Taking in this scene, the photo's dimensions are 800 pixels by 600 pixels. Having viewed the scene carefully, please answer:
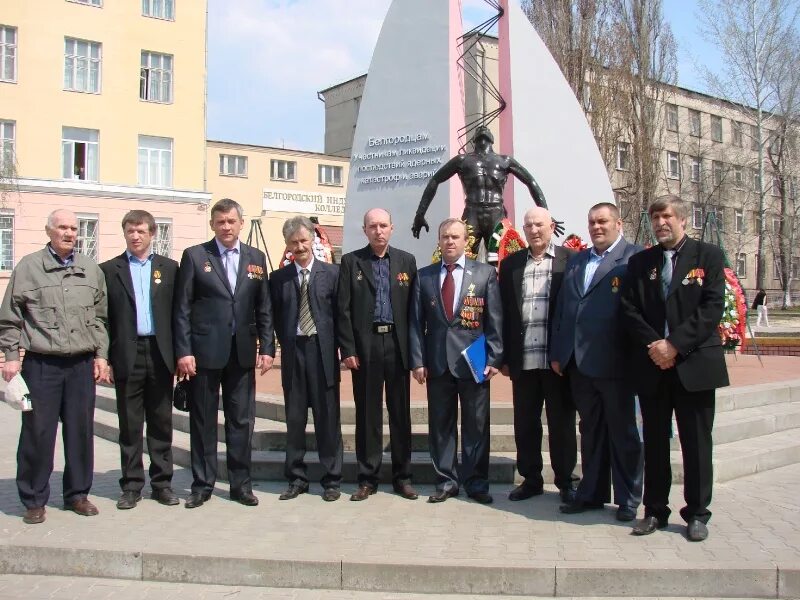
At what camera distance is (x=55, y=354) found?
189 inches

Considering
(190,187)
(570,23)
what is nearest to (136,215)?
(190,187)

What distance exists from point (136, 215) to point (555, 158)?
935 centimetres

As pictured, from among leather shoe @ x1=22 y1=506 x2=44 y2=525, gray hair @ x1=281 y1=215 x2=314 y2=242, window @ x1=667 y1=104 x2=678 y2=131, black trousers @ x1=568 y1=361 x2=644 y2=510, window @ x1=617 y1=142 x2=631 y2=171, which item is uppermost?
window @ x1=667 y1=104 x2=678 y2=131

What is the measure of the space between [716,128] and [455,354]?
38.1 metres

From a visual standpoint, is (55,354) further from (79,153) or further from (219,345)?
(79,153)

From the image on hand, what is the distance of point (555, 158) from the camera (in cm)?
1327

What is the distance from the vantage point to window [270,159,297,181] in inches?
1265

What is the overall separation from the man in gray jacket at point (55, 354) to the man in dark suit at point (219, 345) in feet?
1.77

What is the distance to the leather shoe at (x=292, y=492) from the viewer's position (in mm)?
5219

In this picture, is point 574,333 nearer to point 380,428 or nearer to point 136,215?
point 380,428

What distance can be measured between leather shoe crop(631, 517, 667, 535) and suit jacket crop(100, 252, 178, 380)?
291cm

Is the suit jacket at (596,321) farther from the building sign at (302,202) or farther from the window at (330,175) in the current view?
the window at (330,175)

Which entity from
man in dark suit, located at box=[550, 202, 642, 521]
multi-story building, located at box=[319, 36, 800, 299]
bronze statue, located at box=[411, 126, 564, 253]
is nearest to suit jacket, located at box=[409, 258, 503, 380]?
man in dark suit, located at box=[550, 202, 642, 521]

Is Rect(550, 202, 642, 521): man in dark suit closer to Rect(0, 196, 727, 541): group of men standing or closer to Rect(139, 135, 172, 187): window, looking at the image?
Rect(0, 196, 727, 541): group of men standing
